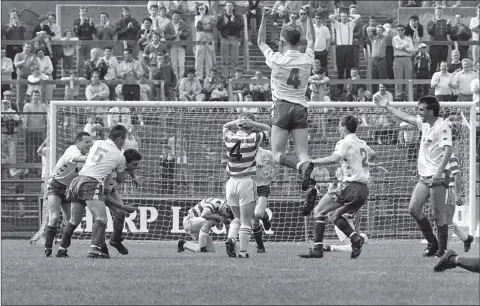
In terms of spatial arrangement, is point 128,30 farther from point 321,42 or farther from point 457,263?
point 457,263

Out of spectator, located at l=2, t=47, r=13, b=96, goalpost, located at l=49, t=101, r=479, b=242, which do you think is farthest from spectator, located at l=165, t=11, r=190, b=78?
goalpost, located at l=49, t=101, r=479, b=242

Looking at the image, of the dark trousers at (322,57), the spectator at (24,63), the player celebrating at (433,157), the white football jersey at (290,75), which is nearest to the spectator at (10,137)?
the spectator at (24,63)

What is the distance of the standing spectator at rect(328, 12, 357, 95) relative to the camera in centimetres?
3072

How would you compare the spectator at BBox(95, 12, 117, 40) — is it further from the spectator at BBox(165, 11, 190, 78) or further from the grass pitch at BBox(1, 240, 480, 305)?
the grass pitch at BBox(1, 240, 480, 305)

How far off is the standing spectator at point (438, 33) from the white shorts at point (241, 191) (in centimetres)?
1558

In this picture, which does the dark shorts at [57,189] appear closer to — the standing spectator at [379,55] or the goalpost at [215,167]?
the goalpost at [215,167]

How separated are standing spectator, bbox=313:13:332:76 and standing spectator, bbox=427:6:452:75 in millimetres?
3034

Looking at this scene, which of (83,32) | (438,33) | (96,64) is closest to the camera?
(96,64)

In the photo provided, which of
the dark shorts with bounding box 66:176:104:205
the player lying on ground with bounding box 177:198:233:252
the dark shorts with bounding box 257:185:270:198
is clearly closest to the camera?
the dark shorts with bounding box 66:176:104:205

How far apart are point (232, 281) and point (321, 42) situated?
1920 centimetres

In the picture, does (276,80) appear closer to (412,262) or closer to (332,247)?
(412,262)

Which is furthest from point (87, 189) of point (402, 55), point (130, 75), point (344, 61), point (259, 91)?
point (402, 55)

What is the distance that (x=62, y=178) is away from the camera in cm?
1848

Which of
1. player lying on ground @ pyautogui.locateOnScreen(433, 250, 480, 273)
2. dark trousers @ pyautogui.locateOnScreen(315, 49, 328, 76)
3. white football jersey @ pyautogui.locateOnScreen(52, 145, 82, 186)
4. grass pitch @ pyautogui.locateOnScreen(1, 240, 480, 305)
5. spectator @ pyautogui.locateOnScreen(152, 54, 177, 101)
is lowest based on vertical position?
grass pitch @ pyautogui.locateOnScreen(1, 240, 480, 305)
